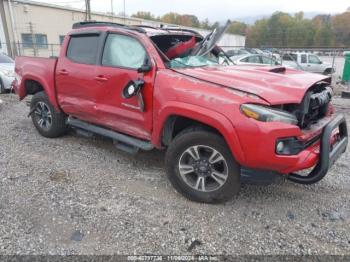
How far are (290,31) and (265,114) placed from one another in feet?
213

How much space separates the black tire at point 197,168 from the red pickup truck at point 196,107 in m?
0.01

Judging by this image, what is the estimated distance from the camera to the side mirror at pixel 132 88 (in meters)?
3.47

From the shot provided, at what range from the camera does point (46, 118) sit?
5.36m

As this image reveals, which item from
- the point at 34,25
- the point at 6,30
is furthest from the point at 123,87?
the point at 34,25

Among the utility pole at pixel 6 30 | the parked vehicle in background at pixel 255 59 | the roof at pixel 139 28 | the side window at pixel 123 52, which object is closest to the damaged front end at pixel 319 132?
the side window at pixel 123 52

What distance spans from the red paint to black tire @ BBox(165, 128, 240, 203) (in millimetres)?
174

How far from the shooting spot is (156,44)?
3.81 metres

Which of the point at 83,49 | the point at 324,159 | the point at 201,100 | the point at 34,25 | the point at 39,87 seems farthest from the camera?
the point at 34,25

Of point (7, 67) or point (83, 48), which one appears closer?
point (83, 48)

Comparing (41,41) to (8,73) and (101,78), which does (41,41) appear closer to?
(8,73)

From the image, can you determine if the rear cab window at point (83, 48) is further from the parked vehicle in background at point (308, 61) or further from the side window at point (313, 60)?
the side window at point (313, 60)

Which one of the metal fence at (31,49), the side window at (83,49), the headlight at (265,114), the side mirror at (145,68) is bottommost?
the metal fence at (31,49)

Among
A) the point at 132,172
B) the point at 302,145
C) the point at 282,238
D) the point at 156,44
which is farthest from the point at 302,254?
the point at 156,44

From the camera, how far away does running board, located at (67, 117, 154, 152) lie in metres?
3.78
